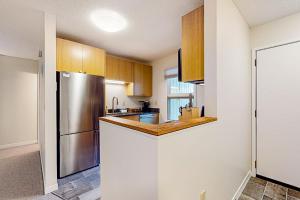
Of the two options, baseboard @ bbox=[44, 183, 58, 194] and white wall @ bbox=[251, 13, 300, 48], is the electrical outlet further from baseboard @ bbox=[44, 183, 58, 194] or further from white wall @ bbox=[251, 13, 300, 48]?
white wall @ bbox=[251, 13, 300, 48]

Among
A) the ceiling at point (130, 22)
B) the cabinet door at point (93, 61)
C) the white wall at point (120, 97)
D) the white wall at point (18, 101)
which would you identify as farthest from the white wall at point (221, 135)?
the white wall at point (18, 101)

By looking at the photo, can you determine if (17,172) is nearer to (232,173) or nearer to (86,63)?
(86,63)

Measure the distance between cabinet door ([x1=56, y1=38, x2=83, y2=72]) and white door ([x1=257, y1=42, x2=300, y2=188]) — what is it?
295 centimetres

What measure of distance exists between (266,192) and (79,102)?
2.98 metres

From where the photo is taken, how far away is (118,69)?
3568mm

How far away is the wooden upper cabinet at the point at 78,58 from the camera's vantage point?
7.85ft

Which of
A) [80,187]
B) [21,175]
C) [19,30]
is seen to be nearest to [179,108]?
[80,187]

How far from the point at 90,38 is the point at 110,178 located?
2478mm

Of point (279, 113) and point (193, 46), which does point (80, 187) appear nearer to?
point (193, 46)

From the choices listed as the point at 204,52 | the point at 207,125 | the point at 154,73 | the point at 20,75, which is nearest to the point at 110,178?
the point at 207,125

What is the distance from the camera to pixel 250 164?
2.32 m

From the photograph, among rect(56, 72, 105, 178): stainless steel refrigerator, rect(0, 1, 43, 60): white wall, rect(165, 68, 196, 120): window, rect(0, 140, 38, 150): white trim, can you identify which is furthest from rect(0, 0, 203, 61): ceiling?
rect(0, 140, 38, 150): white trim

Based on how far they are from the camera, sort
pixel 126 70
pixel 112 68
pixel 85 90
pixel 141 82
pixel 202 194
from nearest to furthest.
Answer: pixel 202 194 → pixel 85 90 → pixel 112 68 → pixel 126 70 → pixel 141 82

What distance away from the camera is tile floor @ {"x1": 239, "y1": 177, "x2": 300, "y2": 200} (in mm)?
1812
